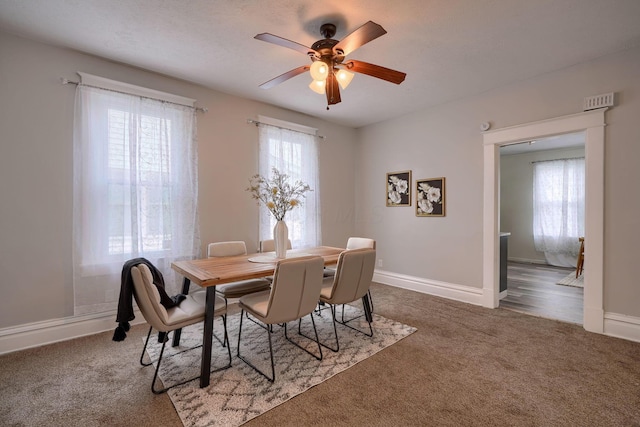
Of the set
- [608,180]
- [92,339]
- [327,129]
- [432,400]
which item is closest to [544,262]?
[608,180]

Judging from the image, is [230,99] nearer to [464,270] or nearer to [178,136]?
[178,136]

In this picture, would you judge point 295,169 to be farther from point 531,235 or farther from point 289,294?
point 531,235

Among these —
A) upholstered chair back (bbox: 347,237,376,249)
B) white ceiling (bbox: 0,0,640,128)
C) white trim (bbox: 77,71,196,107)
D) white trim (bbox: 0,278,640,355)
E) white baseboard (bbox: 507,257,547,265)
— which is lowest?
white baseboard (bbox: 507,257,547,265)

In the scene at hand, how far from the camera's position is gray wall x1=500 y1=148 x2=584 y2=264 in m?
6.75

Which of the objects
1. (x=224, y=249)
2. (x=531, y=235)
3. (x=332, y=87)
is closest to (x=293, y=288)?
(x=224, y=249)

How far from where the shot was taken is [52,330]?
2658 mm

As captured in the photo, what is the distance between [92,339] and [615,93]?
5.54 metres

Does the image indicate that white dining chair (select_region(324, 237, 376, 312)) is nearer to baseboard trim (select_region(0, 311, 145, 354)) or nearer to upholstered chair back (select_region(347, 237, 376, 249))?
upholstered chair back (select_region(347, 237, 376, 249))

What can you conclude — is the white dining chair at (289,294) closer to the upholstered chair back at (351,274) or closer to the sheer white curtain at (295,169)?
the upholstered chair back at (351,274)

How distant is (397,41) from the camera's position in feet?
8.34

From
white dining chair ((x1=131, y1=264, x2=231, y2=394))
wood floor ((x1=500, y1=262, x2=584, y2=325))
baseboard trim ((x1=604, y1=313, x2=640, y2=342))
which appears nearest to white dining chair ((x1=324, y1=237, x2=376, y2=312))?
white dining chair ((x1=131, y1=264, x2=231, y2=394))

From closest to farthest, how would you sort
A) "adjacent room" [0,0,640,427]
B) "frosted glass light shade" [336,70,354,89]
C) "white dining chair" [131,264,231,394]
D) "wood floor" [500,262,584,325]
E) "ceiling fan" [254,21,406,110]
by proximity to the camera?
"white dining chair" [131,264,231,394]
"adjacent room" [0,0,640,427]
"ceiling fan" [254,21,406,110]
"frosted glass light shade" [336,70,354,89]
"wood floor" [500,262,584,325]

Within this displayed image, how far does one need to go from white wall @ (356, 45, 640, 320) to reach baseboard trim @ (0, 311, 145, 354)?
3.88 m

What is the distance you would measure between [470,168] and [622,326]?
218 cm
